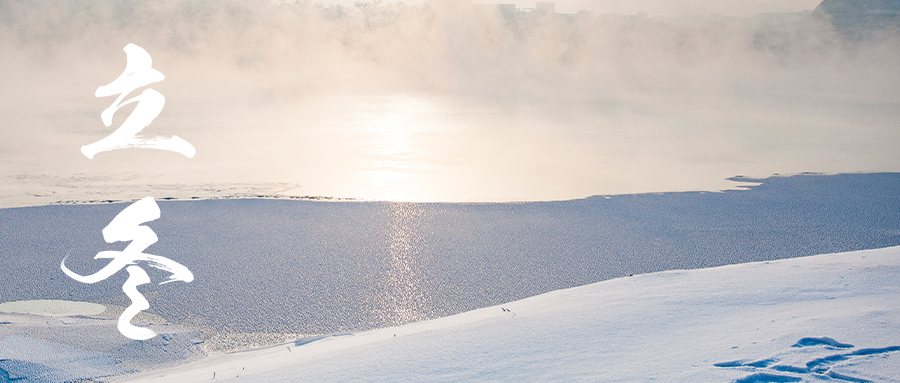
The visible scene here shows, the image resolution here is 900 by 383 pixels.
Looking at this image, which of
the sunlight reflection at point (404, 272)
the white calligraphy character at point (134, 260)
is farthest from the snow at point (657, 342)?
the white calligraphy character at point (134, 260)

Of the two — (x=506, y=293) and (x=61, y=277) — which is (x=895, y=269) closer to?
(x=506, y=293)

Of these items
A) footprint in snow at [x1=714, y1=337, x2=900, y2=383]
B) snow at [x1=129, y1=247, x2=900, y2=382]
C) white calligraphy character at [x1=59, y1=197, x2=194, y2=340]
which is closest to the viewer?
footprint in snow at [x1=714, y1=337, x2=900, y2=383]

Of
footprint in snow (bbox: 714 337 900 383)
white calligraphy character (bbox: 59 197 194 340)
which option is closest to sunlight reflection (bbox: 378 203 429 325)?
white calligraphy character (bbox: 59 197 194 340)

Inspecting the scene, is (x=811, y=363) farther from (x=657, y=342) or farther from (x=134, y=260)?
(x=134, y=260)

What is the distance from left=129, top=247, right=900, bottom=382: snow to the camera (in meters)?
1.90

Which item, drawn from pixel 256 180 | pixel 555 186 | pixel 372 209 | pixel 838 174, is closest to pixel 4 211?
pixel 256 180

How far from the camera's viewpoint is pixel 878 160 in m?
8.88

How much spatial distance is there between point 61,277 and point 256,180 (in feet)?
10.8

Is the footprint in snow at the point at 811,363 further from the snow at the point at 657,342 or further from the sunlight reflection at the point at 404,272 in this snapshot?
the sunlight reflection at the point at 404,272

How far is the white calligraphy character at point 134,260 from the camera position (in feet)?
11.3

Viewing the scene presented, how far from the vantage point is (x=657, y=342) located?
7.04ft

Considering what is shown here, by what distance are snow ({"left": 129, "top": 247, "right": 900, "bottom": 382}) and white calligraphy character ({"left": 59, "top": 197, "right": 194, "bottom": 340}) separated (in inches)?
32.2

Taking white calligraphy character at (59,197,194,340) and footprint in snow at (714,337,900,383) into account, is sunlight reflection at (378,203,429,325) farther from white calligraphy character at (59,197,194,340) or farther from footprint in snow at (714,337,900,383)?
footprint in snow at (714,337,900,383)

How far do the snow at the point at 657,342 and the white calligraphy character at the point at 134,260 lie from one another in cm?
82
